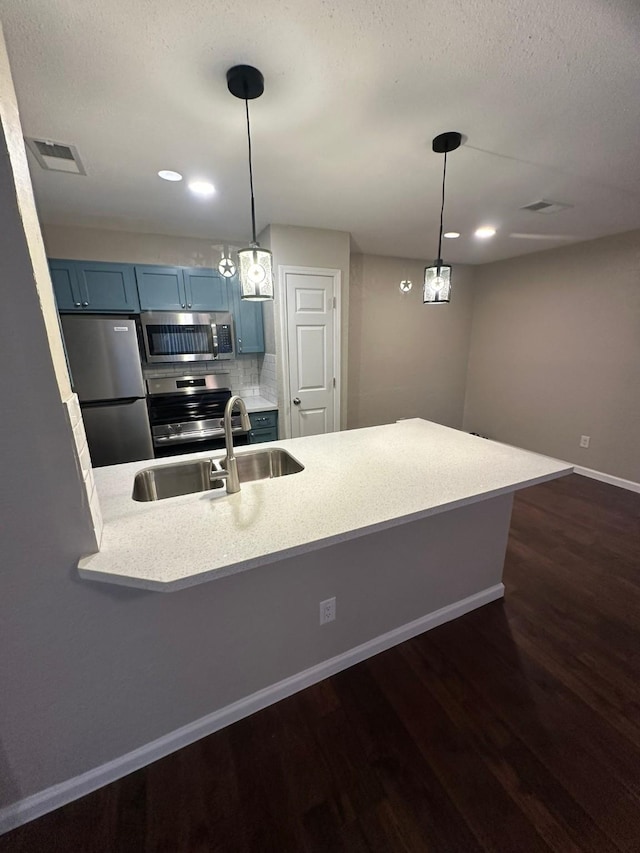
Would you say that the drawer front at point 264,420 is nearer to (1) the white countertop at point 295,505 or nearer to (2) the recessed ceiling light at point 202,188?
(1) the white countertop at point 295,505

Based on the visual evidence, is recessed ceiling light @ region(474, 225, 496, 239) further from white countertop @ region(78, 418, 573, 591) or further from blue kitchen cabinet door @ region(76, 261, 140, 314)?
blue kitchen cabinet door @ region(76, 261, 140, 314)

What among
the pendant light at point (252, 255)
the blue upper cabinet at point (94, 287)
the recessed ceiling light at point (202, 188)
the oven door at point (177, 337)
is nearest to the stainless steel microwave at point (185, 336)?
the oven door at point (177, 337)

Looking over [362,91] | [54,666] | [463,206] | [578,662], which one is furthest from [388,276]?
[54,666]

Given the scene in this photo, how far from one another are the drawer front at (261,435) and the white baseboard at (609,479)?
299cm

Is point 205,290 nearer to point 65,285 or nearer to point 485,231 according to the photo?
point 65,285

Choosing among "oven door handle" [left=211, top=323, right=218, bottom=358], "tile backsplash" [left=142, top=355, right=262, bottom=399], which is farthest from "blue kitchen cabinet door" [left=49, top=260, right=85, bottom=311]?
"oven door handle" [left=211, top=323, right=218, bottom=358]

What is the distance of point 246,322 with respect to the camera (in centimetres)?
346

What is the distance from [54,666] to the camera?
1082mm

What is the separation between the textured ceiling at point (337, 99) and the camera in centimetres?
109

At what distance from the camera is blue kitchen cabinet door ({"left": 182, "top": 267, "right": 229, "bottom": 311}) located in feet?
10.4

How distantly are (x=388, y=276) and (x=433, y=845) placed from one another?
4.61 m

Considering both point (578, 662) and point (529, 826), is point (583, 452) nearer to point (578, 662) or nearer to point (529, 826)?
point (578, 662)

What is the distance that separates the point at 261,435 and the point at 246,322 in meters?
1.16

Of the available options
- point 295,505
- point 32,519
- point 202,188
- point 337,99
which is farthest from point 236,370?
point 32,519
